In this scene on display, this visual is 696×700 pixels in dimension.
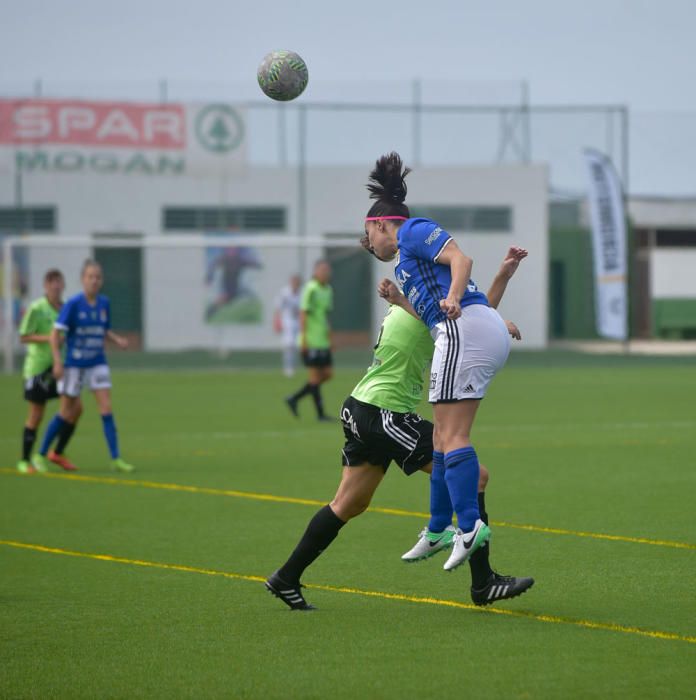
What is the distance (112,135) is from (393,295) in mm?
32373

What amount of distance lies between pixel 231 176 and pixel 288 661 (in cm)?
3523

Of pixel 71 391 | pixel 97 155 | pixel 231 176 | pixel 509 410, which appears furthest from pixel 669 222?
pixel 71 391

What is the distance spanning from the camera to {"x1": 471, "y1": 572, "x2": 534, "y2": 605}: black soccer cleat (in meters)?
6.96

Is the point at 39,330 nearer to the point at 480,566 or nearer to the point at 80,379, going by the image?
the point at 80,379

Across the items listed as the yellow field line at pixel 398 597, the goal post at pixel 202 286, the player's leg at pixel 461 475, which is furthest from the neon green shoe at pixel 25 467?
the goal post at pixel 202 286

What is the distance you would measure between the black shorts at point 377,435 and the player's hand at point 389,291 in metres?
0.59

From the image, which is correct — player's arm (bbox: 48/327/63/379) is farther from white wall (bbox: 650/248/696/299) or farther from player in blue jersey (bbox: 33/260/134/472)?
white wall (bbox: 650/248/696/299)

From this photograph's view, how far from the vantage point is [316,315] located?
20.9m

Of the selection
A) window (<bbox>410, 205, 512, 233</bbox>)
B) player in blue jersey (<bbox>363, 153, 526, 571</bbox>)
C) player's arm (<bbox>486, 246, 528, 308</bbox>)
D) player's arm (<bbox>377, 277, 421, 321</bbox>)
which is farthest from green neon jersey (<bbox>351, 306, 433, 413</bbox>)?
window (<bbox>410, 205, 512, 233</bbox>)

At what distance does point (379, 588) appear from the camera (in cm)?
790

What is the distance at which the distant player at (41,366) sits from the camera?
14.5 metres

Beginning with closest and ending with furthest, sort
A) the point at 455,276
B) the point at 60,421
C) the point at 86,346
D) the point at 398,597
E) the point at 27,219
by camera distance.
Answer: the point at 455,276 < the point at 398,597 < the point at 86,346 < the point at 60,421 < the point at 27,219

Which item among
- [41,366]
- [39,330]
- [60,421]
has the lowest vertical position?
[60,421]

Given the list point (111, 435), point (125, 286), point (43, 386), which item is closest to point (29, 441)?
point (43, 386)
